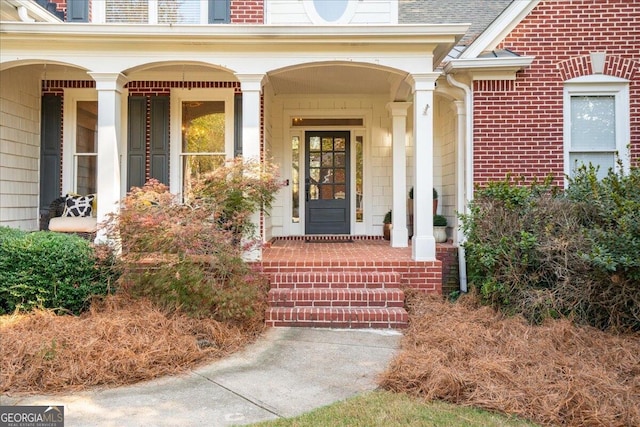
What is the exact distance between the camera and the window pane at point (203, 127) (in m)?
7.60

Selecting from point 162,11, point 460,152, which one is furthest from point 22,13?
point 460,152

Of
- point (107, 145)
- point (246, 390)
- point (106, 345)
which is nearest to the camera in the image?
point (246, 390)

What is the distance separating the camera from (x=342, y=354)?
14.0ft

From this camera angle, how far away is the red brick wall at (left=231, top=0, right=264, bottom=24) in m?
7.23

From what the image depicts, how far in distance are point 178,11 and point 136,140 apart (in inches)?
87.0

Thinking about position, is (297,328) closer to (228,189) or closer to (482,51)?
(228,189)

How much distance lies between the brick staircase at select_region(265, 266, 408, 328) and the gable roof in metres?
5.40

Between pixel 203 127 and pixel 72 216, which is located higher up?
pixel 203 127

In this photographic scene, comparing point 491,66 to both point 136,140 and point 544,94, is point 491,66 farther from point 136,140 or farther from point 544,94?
point 136,140

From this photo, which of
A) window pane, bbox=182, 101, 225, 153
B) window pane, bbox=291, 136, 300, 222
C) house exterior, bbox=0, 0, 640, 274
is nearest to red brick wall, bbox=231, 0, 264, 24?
house exterior, bbox=0, 0, 640, 274

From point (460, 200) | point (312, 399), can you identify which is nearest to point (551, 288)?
point (460, 200)

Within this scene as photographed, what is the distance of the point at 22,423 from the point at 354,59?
5.29 m

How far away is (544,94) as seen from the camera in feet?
22.1

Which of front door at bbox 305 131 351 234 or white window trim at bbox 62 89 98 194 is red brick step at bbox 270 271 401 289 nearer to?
front door at bbox 305 131 351 234
